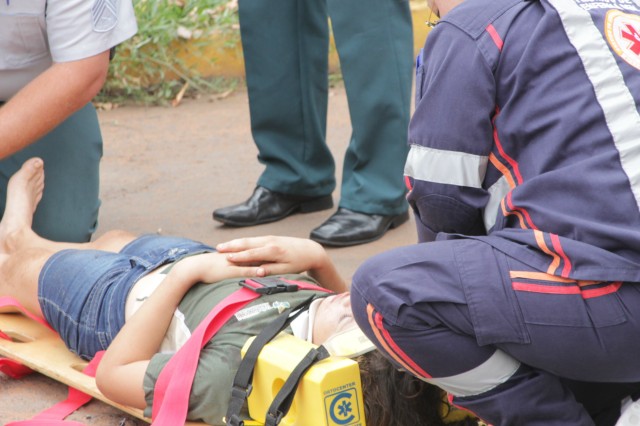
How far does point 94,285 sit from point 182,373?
61cm

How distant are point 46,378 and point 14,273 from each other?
1.29 feet

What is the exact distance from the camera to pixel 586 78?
6.36 feet

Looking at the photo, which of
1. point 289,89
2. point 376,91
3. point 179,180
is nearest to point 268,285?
point 376,91

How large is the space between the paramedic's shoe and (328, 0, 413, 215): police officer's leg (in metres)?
1.84

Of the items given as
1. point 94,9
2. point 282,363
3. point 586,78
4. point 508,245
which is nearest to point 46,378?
point 282,363

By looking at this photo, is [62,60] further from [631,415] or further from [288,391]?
[631,415]

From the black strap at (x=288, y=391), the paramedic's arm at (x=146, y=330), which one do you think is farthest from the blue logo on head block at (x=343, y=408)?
the paramedic's arm at (x=146, y=330)

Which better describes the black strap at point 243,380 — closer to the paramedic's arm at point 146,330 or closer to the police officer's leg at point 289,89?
the paramedic's arm at point 146,330

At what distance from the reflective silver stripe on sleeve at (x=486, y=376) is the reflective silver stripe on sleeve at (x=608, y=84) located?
39 cm

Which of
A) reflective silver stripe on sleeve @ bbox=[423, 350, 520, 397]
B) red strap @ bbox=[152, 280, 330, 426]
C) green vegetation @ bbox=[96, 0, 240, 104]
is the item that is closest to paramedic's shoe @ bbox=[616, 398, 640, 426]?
reflective silver stripe on sleeve @ bbox=[423, 350, 520, 397]

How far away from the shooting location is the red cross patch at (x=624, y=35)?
1.94m

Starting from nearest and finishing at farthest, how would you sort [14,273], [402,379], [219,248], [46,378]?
[402,379] → [219,248] → [46,378] → [14,273]

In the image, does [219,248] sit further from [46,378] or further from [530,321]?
[530,321]

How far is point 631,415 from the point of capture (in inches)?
79.6
